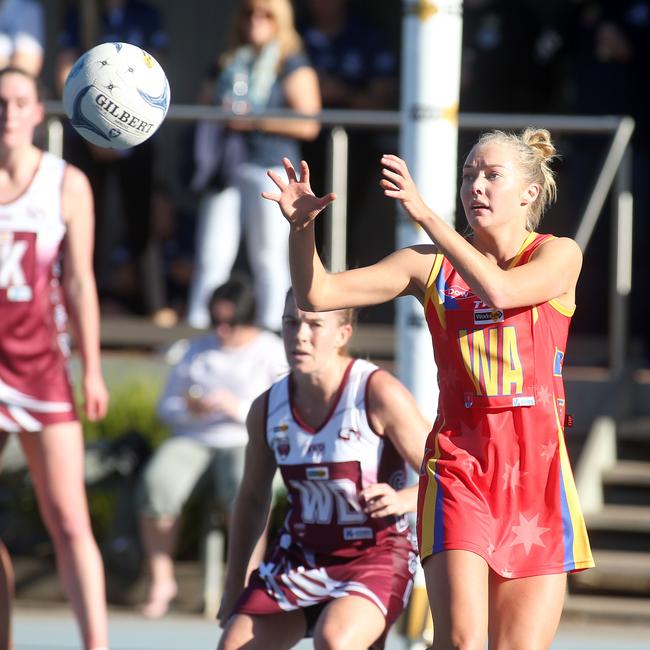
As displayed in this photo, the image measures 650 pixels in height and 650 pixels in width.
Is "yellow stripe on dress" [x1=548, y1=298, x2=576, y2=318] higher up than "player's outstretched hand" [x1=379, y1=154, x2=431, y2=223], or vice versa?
"player's outstretched hand" [x1=379, y1=154, x2=431, y2=223]

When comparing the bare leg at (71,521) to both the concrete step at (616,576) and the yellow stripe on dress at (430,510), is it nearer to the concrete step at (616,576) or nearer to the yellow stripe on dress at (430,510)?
the yellow stripe on dress at (430,510)

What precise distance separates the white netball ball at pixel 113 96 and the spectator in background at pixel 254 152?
130 inches

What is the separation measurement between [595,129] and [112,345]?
10.7 feet

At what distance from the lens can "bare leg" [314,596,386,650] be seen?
4.49 m

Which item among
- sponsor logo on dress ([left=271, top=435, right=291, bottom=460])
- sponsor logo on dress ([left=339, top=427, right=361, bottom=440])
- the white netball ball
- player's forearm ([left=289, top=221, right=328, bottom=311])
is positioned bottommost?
sponsor logo on dress ([left=271, top=435, right=291, bottom=460])

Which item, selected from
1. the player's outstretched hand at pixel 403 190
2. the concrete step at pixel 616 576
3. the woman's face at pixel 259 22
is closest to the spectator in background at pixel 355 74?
the woman's face at pixel 259 22

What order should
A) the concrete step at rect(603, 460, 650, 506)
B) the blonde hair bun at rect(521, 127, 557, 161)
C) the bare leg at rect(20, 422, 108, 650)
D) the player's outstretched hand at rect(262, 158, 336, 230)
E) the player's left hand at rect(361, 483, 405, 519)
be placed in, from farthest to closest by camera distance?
the concrete step at rect(603, 460, 650, 506)
the bare leg at rect(20, 422, 108, 650)
the player's left hand at rect(361, 483, 405, 519)
the blonde hair bun at rect(521, 127, 557, 161)
the player's outstretched hand at rect(262, 158, 336, 230)

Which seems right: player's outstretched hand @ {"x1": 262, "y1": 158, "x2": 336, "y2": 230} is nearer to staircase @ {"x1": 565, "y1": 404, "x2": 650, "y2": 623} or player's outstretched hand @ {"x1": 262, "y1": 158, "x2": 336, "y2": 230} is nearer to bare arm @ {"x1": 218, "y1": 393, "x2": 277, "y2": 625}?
bare arm @ {"x1": 218, "y1": 393, "x2": 277, "y2": 625}

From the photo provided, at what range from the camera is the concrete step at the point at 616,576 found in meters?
7.23

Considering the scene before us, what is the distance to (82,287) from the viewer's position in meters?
5.84

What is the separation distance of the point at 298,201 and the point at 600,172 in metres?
4.65

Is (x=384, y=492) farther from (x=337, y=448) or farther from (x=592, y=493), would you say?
(x=592, y=493)

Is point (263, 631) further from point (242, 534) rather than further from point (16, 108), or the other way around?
point (16, 108)

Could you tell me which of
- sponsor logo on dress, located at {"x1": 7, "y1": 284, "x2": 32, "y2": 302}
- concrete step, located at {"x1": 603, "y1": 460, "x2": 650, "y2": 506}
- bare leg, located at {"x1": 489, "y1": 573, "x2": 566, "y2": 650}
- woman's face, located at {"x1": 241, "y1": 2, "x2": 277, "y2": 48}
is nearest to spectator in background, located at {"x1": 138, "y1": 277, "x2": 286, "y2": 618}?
woman's face, located at {"x1": 241, "y1": 2, "x2": 277, "y2": 48}
